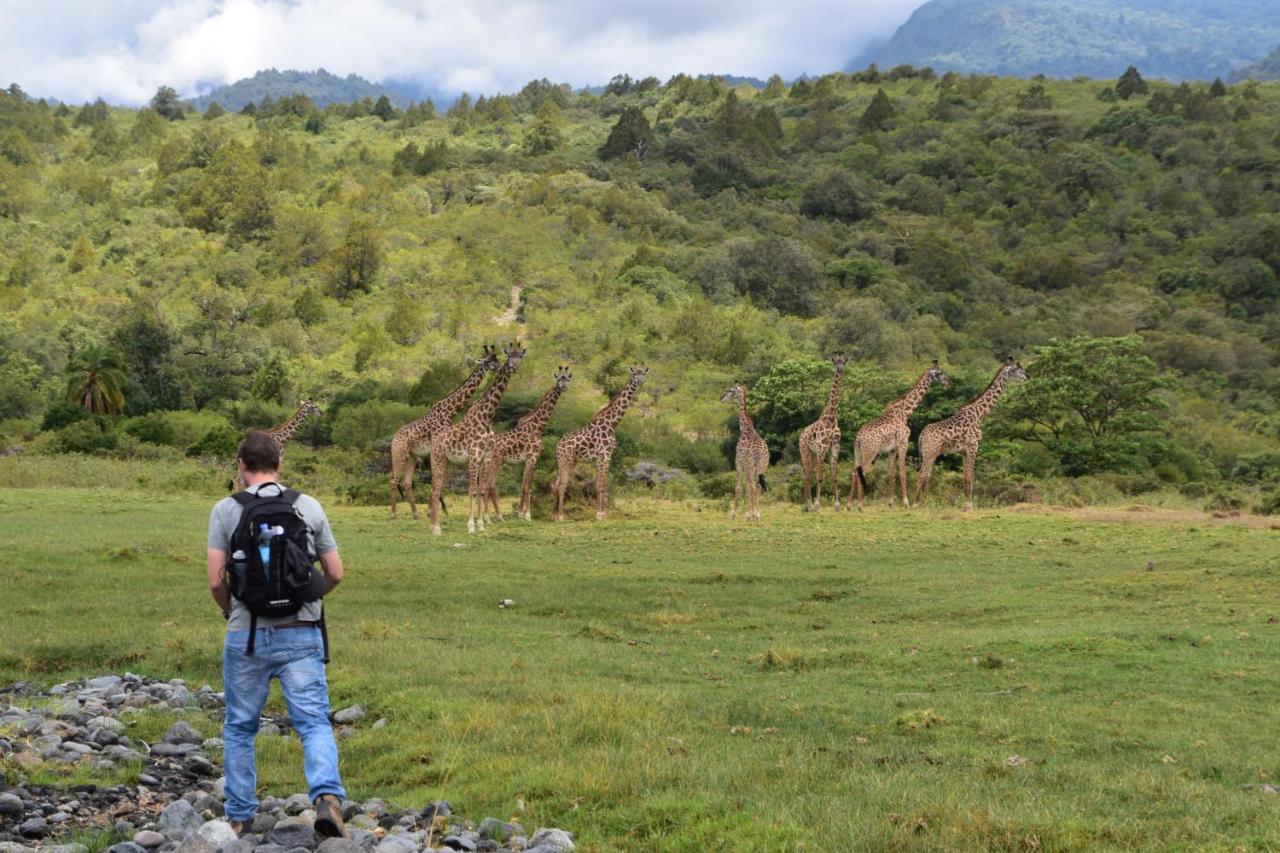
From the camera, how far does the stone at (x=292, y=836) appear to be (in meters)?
5.86

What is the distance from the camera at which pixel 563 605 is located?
48.7 ft

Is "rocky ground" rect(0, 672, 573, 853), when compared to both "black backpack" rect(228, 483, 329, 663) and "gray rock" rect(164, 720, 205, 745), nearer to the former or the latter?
"gray rock" rect(164, 720, 205, 745)

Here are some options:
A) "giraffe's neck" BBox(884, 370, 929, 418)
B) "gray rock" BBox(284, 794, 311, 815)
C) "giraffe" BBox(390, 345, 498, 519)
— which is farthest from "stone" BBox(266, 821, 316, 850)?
"giraffe's neck" BBox(884, 370, 929, 418)

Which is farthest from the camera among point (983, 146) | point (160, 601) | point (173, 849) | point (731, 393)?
point (983, 146)

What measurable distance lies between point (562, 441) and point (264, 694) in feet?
60.3

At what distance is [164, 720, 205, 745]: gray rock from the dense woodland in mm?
22342

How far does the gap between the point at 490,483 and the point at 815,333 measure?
4314 cm

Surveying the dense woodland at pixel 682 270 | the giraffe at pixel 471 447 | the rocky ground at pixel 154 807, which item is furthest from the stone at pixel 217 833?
the dense woodland at pixel 682 270

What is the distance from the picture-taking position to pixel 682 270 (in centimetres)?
7525

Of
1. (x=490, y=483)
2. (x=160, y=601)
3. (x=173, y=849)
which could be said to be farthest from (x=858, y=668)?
(x=490, y=483)

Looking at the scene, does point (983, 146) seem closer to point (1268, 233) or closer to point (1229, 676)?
point (1268, 233)

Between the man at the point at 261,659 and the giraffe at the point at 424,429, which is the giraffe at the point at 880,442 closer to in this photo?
the giraffe at the point at 424,429

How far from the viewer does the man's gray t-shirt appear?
6.03 m

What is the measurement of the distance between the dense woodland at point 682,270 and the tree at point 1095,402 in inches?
4.4
